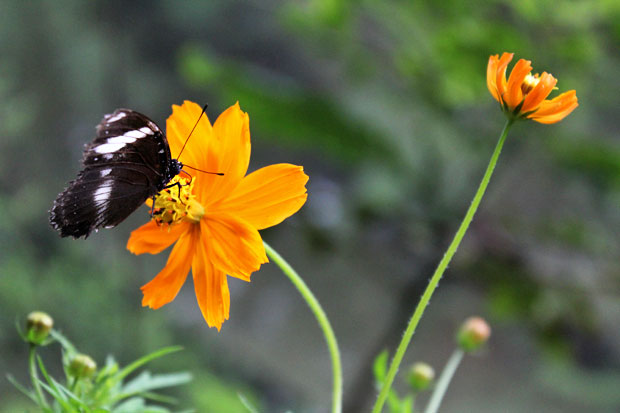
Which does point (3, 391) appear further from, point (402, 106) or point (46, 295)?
point (402, 106)

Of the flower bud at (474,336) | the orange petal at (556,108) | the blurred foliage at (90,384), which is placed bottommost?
the blurred foliage at (90,384)

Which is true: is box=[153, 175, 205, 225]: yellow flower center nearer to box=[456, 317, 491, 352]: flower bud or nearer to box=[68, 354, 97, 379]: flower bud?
box=[68, 354, 97, 379]: flower bud

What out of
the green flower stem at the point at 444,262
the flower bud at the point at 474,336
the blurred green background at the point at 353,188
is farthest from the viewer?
the blurred green background at the point at 353,188

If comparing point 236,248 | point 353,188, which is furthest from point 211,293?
point 353,188

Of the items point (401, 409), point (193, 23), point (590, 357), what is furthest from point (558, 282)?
point (193, 23)

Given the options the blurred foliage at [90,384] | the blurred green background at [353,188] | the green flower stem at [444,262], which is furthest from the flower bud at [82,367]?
the blurred green background at [353,188]

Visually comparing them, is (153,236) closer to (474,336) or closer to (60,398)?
(60,398)

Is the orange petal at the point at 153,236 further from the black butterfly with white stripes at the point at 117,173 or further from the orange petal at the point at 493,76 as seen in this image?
the orange petal at the point at 493,76
